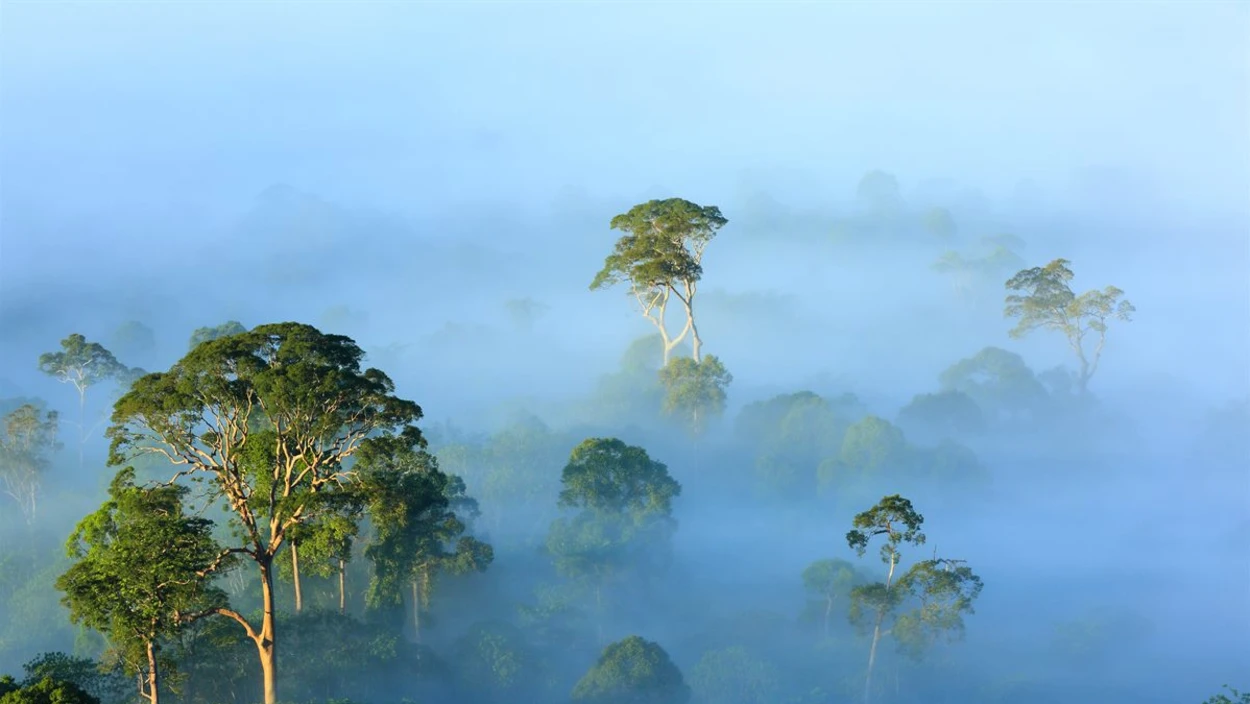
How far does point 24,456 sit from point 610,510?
130ft

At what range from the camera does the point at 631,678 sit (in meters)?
49.4

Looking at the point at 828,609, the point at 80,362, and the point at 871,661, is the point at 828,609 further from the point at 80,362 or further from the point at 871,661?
the point at 80,362

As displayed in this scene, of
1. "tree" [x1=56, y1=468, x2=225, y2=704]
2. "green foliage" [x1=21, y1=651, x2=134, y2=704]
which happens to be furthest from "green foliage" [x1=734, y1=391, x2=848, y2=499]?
"tree" [x1=56, y1=468, x2=225, y2=704]

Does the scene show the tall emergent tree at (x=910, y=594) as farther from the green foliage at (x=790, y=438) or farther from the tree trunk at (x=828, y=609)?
the green foliage at (x=790, y=438)

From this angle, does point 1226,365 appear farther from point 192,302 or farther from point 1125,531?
point 192,302

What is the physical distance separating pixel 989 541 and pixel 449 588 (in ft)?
117

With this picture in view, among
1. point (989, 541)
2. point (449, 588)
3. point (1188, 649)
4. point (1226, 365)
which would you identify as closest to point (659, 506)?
point (449, 588)

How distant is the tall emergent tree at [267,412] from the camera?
38.9 meters

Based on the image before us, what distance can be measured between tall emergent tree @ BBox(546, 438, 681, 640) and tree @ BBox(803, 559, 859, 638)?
8.17m

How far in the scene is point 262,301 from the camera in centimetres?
15462

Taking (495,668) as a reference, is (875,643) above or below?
above

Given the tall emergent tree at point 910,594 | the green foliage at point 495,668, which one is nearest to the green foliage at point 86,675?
the green foliage at point 495,668

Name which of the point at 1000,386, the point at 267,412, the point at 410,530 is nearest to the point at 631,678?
the point at 410,530

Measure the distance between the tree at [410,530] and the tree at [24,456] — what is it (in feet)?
110
